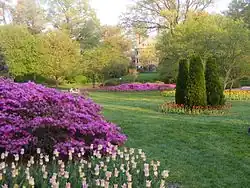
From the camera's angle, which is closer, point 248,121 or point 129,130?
point 129,130

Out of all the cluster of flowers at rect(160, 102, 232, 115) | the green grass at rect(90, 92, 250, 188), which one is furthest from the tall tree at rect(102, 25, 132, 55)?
the green grass at rect(90, 92, 250, 188)

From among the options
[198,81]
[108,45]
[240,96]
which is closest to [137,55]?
[108,45]

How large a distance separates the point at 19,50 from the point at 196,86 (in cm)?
1838

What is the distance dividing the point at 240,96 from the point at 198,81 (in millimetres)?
7676

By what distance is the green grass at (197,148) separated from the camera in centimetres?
477

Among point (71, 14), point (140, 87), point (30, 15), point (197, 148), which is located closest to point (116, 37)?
point (71, 14)

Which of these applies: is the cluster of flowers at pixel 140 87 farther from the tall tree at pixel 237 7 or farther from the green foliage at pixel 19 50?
the tall tree at pixel 237 7

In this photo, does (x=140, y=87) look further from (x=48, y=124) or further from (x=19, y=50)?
(x=48, y=124)

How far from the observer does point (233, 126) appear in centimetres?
873

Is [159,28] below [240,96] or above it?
above

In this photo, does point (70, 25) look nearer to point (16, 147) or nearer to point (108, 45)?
point (108, 45)

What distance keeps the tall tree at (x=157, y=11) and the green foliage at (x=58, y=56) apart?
6.87 m

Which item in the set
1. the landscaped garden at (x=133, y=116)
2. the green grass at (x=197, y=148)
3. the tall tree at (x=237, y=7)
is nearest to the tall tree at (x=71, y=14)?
the landscaped garden at (x=133, y=116)

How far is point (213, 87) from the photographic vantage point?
1321 centimetres
